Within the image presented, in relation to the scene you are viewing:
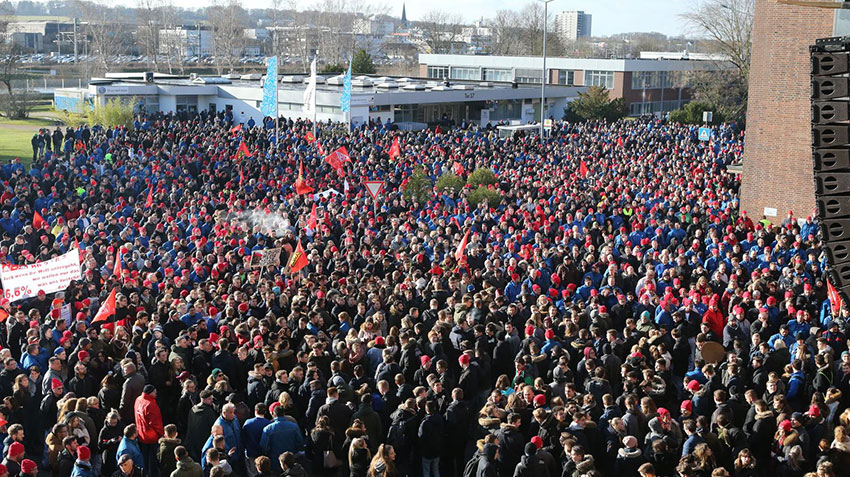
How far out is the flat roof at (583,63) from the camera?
220ft

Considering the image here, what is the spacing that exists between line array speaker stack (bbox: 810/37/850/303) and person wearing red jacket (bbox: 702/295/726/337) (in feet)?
21.8

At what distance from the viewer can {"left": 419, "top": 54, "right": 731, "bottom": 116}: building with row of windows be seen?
67.4m

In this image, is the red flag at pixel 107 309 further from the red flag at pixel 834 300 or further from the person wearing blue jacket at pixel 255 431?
the red flag at pixel 834 300

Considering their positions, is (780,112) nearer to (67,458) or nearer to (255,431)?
(255,431)

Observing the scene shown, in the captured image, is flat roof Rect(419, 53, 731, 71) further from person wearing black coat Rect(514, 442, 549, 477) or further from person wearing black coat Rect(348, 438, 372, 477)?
person wearing black coat Rect(348, 438, 372, 477)

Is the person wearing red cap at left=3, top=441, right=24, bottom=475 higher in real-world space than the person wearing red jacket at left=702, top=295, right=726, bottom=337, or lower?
lower

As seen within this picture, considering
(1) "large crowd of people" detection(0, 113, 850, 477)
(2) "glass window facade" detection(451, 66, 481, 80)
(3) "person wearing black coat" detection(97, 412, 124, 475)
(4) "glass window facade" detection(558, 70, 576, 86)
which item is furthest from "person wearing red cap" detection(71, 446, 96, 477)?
(2) "glass window facade" detection(451, 66, 481, 80)

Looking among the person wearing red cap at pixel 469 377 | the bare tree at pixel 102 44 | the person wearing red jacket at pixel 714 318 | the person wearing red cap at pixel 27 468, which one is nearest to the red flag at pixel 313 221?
the person wearing red jacket at pixel 714 318

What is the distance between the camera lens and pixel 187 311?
42.0ft

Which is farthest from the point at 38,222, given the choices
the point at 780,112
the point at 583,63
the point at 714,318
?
the point at 583,63

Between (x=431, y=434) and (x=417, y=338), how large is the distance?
2.41 metres

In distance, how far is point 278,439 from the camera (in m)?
8.77

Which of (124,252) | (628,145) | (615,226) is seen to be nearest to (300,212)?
(124,252)

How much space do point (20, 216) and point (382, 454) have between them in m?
14.7
